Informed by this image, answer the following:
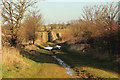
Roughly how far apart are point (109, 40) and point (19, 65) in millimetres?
10448

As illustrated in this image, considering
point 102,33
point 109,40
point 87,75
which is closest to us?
point 87,75

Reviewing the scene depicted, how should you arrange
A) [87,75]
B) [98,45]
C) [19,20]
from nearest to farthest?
[87,75] < [98,45] < [19,20]

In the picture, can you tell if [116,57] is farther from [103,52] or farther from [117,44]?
[103,52]

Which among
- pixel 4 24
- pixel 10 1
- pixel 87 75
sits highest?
pixel 10 1

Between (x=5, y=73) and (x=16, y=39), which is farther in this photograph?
(x=16, y=39)

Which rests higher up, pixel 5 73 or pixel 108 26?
pixel 108 26

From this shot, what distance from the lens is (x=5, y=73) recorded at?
850 cm

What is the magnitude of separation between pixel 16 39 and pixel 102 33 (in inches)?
495

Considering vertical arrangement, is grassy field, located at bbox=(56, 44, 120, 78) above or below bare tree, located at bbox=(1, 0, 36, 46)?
below

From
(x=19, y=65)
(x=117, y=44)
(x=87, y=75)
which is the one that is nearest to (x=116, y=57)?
(x=117, y=44)

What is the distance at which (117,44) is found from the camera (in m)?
13.3

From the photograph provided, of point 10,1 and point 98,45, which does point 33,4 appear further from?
point 98,45

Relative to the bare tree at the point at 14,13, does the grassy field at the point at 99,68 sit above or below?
below

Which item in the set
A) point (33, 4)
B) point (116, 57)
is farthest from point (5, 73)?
point (33, 4)
